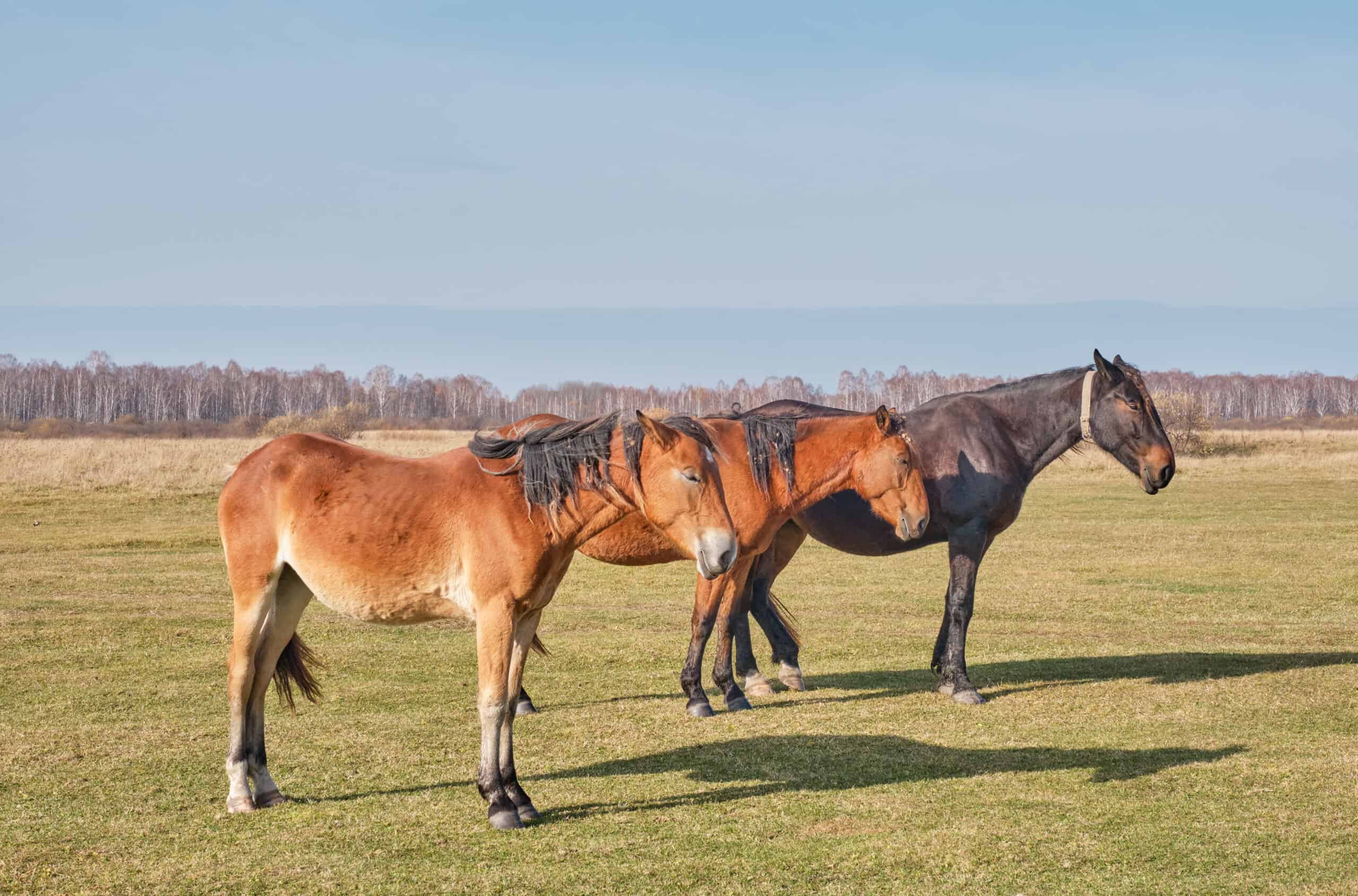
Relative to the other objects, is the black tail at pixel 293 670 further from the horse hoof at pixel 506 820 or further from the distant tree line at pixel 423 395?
the distant tree line at pixel 423 395

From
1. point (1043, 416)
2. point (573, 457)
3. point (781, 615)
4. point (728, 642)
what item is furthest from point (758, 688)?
point (573, 457)

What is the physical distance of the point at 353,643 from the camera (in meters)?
12.4

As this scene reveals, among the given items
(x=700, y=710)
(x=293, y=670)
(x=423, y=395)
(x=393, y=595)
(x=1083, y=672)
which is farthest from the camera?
(x=423, y=395)

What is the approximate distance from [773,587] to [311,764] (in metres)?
10.3

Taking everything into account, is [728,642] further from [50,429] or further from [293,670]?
[50,429]

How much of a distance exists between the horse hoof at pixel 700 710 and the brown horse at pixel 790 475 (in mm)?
1341

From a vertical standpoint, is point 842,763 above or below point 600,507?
below

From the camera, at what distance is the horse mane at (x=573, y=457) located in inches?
245

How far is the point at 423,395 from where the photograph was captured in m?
145

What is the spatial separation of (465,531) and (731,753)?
2.73 meters

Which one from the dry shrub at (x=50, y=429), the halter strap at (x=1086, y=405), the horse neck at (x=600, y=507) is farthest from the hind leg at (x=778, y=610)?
the dry shrub at (x=50, y=429)

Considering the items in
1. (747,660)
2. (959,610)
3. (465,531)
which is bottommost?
(747,660)

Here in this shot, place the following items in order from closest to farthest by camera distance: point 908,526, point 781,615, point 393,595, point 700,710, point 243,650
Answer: point 393,595
point 243,650
point 908,526
point 700,710
point 781,615

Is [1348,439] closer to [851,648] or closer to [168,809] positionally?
[851,648]
